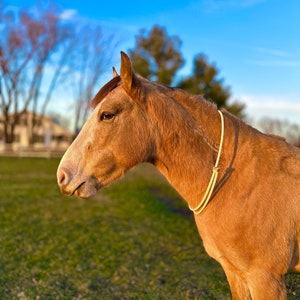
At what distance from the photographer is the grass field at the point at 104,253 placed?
17.5 ft

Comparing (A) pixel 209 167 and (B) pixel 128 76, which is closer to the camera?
(B) pixel 128 76

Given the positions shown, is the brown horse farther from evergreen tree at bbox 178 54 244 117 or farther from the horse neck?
evergreen tree at bbox 178 54 244 117

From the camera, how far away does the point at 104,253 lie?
727 cm

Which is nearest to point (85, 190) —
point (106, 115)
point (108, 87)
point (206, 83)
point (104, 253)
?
point (106, 115)

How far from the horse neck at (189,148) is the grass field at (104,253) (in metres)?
1.95

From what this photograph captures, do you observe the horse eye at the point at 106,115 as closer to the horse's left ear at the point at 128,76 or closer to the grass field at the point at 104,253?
the horse's left ear at the point at 128,76

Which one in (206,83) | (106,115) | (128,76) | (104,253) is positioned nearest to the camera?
(128,76)

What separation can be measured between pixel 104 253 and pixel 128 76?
210 inches

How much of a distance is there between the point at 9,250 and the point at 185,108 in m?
5.75

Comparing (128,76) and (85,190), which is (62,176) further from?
(128,76)

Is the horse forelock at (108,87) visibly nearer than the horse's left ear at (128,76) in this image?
No

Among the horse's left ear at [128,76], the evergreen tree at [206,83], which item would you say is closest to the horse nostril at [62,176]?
the horse's left ear at [128,76]

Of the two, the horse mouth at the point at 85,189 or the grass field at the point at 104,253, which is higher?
the horse mouth at the point at 85,189

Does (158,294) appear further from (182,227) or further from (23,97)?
(23,97)
